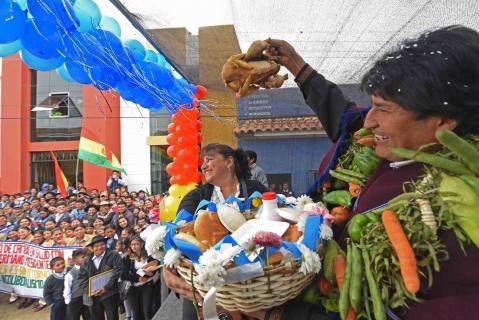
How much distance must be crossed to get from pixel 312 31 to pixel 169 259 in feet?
10.2

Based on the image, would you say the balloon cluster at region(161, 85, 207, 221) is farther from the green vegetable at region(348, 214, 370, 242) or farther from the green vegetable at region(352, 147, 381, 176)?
the green vegetable at region(348, 214, 370, 242)

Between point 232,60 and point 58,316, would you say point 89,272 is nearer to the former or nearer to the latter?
point 58,316

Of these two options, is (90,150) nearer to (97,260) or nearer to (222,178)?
(97,260)

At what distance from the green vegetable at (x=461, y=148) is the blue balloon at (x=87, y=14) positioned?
12.4 ft

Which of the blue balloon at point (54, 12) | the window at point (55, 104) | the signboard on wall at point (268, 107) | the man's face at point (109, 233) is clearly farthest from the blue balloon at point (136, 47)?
the window at point (55, 104)

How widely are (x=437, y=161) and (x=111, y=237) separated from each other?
551cm

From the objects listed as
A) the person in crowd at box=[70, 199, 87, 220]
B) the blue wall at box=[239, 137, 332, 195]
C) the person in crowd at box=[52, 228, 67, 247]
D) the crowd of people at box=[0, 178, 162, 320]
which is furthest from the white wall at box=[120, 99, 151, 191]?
the person in crowd at box=[52, 228, 67, 247]

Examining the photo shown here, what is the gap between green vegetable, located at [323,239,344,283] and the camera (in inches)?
41.6

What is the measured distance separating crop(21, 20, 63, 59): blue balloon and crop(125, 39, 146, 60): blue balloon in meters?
1.23

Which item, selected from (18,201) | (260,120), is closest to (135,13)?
(260,120)

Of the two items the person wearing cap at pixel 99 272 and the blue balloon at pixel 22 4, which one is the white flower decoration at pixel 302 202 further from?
the person wearing cap at pixel 99 272

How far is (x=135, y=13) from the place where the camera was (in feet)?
11.4

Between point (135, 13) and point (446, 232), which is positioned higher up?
point (135, 13)

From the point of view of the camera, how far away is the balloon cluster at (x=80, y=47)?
340 cm
